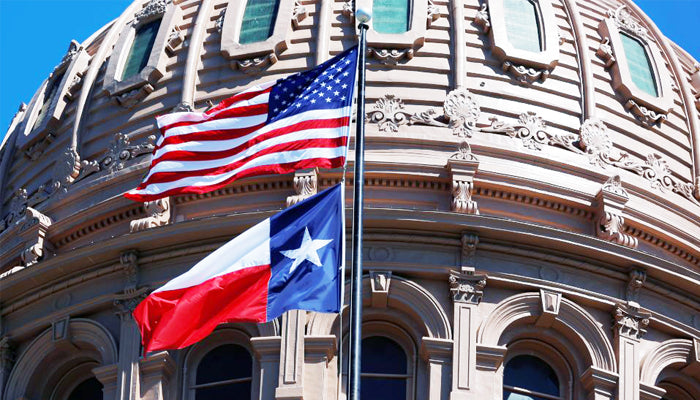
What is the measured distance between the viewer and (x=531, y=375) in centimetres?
4169

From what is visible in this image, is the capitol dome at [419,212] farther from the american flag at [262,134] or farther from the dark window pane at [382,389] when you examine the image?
the american flag at [262,134]

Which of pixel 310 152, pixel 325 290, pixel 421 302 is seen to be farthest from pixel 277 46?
pixel 325 290

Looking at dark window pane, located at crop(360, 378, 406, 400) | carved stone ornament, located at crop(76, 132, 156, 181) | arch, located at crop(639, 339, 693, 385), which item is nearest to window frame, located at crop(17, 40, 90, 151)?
carved stone ornament, located at crop(76, 132, 156, 181)

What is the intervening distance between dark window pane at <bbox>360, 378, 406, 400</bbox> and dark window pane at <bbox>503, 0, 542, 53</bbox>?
28.9 ft

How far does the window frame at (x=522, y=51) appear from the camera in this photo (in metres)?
45.3

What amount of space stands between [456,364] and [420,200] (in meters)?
4.30

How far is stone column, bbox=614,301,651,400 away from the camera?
4038 centimetres

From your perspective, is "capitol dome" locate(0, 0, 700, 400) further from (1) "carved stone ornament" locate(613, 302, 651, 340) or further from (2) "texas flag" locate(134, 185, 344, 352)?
(2) "texas flag" locate(134, 185, 344, 352)

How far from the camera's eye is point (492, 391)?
39.7m

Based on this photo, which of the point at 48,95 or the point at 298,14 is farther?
the point at 48,95

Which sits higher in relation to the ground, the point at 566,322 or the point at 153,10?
the point at 153,10

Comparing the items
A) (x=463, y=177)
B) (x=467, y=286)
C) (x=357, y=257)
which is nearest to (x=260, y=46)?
(x=463, y=177)

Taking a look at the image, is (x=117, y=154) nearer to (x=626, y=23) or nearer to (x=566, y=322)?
(x=566, y=322)

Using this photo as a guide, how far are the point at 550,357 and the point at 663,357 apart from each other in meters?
2.24
